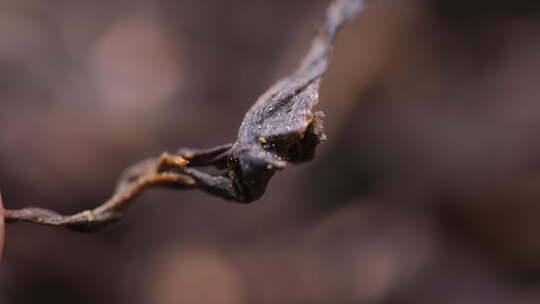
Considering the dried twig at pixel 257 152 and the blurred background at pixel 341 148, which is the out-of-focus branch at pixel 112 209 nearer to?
the dried twig at pixel 257 152

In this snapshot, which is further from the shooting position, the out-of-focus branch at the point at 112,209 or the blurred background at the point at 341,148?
the blurred background at the point at 341,148

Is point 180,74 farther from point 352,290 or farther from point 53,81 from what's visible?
point 352,290

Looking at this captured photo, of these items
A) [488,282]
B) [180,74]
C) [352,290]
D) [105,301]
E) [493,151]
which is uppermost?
[180,74]

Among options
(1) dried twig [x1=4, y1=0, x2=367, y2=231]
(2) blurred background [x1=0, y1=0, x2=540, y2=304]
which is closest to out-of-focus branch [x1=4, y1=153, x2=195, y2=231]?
(1) dried twig [x1=4, y1=0, x2=367, y2=231]

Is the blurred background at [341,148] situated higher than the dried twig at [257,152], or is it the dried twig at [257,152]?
the blurred background at [341,148]

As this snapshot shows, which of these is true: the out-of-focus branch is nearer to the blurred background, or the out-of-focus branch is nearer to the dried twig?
the dried twig

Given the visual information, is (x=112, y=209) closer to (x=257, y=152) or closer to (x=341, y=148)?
(x=257, y=152)

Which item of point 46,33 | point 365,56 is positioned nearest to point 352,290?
point 365,56

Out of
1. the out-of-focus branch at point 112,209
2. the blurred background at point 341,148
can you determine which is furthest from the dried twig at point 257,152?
the blurred background at point 341,148
